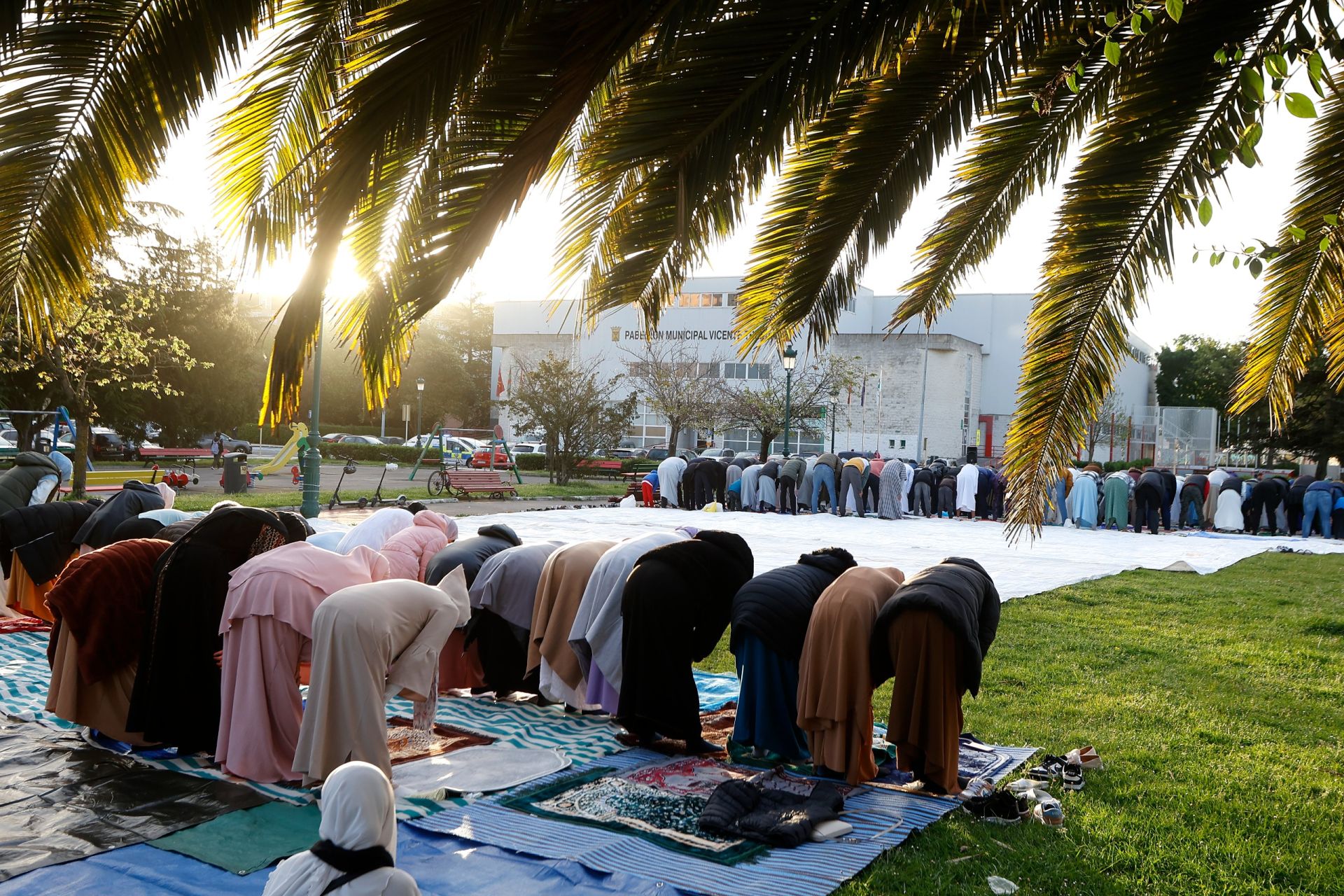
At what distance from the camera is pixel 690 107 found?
3.81 m

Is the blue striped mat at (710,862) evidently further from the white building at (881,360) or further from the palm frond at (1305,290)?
the white building at (881,360)

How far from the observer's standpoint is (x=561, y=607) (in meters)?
5.92

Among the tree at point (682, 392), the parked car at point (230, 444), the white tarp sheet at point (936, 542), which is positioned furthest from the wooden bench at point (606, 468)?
the white tarp sheet at point (936, 542)

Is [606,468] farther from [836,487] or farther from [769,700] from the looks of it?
[769,700]

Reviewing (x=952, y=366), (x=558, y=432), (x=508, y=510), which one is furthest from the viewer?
(x=952, y=366)

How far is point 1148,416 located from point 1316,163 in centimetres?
4373

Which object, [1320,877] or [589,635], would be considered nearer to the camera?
[1320,877]

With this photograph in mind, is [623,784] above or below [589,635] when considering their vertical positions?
below

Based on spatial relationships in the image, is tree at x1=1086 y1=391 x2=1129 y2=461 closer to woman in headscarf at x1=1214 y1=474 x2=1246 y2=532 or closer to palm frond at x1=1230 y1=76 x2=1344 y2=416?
woman in headscarf at x1=1214 y1=474 x2=1246 y2=532

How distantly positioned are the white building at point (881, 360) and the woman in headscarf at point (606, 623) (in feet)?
99.5

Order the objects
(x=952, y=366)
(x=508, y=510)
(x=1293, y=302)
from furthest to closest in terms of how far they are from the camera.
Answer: (x=952, y=366)
(x=508, y=510)
(x=1293, y=302)

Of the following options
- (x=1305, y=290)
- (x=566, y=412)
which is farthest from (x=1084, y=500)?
(x=1305, y=290)

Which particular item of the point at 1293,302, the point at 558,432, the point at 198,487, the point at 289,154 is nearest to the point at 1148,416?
the point at 558,432

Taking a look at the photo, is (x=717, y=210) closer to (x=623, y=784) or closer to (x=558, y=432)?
(x=623, y=784)
